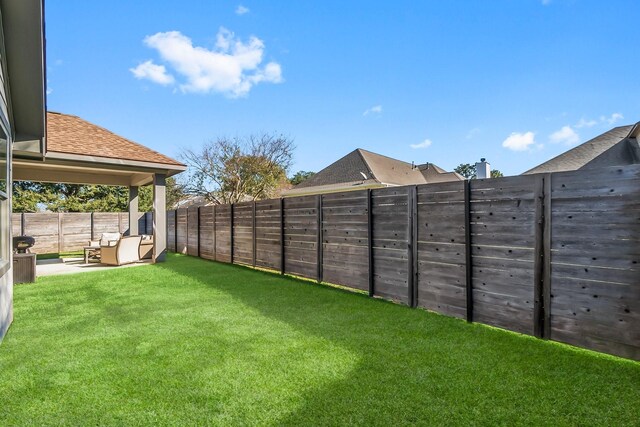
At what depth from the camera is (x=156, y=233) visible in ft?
32.8

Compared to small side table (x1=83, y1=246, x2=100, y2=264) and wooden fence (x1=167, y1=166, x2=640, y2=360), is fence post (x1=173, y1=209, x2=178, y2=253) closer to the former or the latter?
small side table (x1=83, y1=246, x2=100, y2=264)

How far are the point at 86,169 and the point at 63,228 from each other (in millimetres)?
5089

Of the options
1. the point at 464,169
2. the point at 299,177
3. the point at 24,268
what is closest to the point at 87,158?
the point at 24,268

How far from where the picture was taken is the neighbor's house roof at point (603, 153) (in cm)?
1332

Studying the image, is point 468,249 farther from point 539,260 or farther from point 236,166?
point 236,166

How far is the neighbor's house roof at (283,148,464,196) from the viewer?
822 inches

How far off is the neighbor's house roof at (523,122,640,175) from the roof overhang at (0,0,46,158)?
14.7 meters

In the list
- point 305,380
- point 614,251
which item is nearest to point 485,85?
point 614,251

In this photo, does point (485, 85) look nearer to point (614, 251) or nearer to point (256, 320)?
point (614, 251)

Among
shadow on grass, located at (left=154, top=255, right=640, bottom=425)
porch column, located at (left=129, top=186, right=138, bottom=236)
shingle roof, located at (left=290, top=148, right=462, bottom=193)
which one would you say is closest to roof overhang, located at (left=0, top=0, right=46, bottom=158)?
shadow on grass, located at (left=154, top=255, right=640, bottom=425)

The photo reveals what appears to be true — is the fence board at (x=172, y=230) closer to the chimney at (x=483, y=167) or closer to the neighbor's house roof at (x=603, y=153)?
the neighbor's house roof at (x=603, y=153)

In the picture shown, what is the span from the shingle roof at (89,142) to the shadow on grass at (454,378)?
7.73m

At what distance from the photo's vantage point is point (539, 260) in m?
3.64

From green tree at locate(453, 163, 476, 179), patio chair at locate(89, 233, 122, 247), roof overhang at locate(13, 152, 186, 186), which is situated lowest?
patio chair at locate(89, 233, 122, 247)
